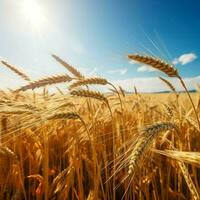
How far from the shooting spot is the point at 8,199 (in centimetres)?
193

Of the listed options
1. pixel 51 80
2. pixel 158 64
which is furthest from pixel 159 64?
pixel 51 80

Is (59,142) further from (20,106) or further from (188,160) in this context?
(188,160)

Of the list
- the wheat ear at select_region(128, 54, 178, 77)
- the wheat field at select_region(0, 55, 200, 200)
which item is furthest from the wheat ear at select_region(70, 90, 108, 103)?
the wheat ear at select_region(128, 54, 178, 77)

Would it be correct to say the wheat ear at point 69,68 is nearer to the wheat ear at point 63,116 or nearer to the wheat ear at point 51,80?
the wheat ear at point 51,80

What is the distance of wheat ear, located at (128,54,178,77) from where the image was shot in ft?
4.08

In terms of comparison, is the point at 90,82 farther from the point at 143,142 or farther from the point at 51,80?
the point at 143,142

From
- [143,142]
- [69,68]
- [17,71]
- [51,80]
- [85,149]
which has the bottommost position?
[85,149]

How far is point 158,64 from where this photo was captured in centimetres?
132

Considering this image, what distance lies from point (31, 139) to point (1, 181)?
0.46 metres

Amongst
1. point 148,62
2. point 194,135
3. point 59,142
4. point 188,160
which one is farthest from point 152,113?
point 188,160

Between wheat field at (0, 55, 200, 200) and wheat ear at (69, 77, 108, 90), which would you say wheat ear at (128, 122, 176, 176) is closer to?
wheat field at (0, 55, 200, 200)

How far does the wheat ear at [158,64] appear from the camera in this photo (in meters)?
1.24

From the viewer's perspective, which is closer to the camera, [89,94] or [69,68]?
[89,94]

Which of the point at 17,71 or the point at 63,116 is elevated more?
the point at 17,71
